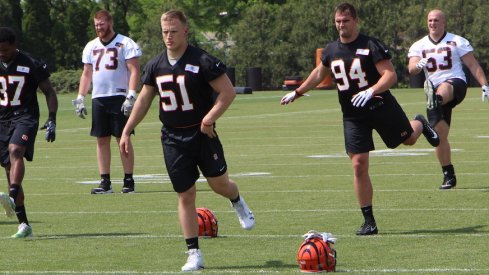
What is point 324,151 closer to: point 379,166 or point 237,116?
point 379,166

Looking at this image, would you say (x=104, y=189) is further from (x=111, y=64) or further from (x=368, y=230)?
(x=368, y=230)

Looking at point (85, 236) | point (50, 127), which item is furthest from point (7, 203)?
point (50, 127)

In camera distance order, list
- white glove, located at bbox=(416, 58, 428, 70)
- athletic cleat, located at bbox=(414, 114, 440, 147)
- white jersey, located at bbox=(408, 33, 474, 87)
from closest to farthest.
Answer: athletic cleat, located at bbox=(414, 114, 440, 147) < white glove, located at bbox=(416, 58, 428, 70) < white jersey, located at bbox=(408, 33, 474, 87)

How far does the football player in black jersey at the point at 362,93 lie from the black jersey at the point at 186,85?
6.02ft

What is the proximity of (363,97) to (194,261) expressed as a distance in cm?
239

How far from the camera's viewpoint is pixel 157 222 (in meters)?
11.9

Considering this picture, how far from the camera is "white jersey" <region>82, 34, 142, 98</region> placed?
15156 millimetres

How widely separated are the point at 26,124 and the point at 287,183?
496 cm

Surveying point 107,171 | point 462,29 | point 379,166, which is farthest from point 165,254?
point 462,29

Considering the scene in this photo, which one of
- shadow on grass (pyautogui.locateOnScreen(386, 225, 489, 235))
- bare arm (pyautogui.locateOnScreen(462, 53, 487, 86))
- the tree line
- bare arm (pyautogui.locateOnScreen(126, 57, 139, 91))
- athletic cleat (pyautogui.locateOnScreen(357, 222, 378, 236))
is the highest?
bare arm (pyautogui.locateOnScreen(126, 57, 139, 91))

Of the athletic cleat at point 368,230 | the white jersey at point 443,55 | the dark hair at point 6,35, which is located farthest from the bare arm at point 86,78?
the athletic cleat at point 368,230

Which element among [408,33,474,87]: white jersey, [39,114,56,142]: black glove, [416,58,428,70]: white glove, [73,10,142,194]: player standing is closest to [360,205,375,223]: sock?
[39,114,56,142]: black glove

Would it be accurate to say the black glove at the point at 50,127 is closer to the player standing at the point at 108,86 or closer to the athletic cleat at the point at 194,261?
the athletic cleat at the point at 194,261

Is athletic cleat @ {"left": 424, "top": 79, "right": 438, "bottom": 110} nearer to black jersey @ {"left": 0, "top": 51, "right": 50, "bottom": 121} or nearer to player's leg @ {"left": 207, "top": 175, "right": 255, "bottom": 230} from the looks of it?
player's leg @ {"left": 207, "top": 175, "right": 255, "bottom": 230}
